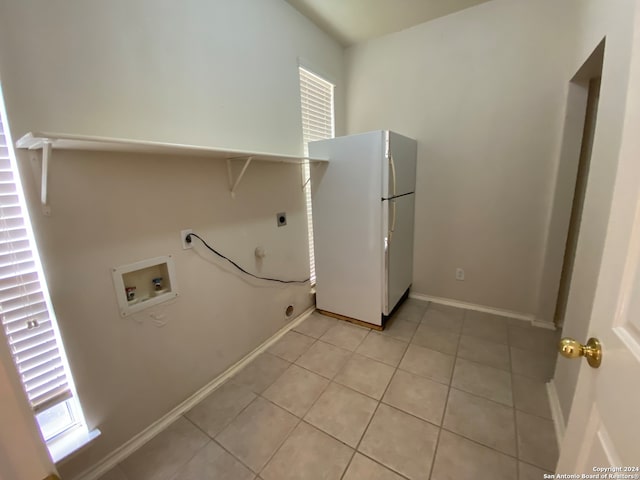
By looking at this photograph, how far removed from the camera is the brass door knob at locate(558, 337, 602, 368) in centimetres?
60

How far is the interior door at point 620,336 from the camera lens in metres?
0.48

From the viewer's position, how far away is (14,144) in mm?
988

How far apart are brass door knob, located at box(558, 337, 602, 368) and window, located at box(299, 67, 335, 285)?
2112 millimetres

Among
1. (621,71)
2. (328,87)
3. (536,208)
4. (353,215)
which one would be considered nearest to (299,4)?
(328,87)

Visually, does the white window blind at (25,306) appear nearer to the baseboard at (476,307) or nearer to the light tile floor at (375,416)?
the light tile floor at (375,416)

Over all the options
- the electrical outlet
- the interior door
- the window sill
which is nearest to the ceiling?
the electrical outlet

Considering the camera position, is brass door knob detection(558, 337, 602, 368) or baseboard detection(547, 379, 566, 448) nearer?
brass door knob detection(558, 337, 602, 368)

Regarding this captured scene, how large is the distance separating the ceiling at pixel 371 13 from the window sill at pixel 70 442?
3.04m

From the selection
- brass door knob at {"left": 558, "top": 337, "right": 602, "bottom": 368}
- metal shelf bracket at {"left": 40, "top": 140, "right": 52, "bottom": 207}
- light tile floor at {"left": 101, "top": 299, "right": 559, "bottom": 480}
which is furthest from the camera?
light tile floor at {"left": 101, "top": 299, "right": 559, "bottom": 480}

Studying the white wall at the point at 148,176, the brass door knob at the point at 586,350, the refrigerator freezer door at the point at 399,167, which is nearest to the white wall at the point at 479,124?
the refrigerator freezer door at the point at 399,167

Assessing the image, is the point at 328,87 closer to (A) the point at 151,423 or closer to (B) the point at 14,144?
(B) the point at 14,144

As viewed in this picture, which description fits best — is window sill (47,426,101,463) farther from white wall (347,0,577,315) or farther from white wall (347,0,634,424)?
white wall (347,0,577,315)

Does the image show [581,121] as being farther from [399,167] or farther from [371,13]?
[371,13]

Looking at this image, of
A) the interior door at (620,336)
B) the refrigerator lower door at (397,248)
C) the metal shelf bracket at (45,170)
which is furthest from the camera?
the refrigerator lower door at (397,248)
